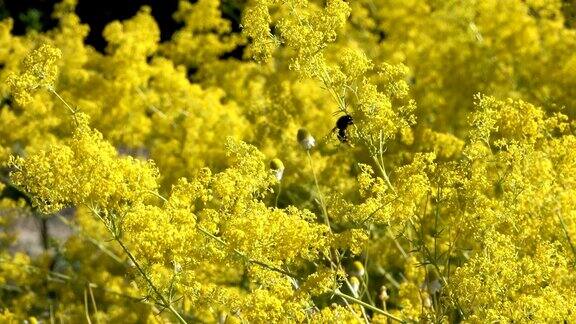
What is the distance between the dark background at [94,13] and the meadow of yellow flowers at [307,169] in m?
5.58

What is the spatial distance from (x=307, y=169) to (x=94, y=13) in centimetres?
904

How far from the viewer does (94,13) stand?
47.2ft

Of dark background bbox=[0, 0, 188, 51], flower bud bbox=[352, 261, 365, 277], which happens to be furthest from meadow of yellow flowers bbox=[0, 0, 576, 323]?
dark background bbox=[0, 0, 188, 51]

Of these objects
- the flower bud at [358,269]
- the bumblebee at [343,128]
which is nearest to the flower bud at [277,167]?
the bumblebee at [343,128]

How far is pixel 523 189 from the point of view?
3.43 metres

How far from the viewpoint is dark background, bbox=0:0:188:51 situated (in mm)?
13695

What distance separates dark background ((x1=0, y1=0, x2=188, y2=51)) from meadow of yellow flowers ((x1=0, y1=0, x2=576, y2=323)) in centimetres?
558

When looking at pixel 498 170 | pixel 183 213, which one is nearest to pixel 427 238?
pixel 498 170

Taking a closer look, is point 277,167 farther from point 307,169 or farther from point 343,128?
point 307,169

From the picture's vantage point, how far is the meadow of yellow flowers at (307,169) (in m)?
3.34

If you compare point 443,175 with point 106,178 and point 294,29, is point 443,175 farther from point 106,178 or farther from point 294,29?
point 106,178

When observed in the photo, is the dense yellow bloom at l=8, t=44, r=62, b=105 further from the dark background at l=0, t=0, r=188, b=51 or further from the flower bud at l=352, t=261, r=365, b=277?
the dark background at l=0, t=0, r=188, b=51

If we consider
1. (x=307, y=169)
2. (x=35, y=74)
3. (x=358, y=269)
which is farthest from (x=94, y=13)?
(x=358, y=269)

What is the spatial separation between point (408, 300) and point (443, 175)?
783 mm
